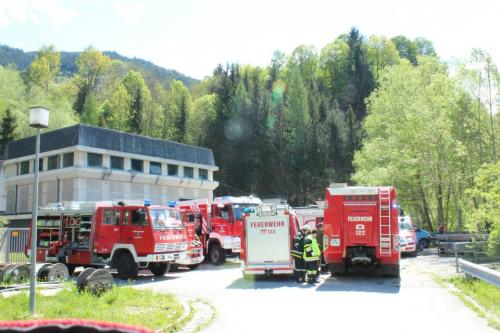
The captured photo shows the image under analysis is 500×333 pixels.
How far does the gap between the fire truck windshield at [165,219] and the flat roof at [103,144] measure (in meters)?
25.4

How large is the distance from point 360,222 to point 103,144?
3175 cm

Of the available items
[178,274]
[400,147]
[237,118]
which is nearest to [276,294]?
[178,274]

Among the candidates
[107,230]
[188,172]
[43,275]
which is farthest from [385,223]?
[188,172]

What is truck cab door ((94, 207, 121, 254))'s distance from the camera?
17156 mm

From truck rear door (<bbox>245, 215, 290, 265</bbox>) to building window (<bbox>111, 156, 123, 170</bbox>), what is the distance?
2922 centimetres

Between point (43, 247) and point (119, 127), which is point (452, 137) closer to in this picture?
point (43, 247)

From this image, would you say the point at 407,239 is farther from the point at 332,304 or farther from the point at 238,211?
the point at 332,304

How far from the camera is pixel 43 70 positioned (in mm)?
72812

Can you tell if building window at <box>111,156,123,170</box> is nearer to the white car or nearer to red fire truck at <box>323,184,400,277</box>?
the white car

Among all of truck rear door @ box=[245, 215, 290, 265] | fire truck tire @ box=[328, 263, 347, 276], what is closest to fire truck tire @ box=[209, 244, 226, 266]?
truck rear door @ box=[245, 215, 290, 265]

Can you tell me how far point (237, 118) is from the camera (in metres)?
66.0

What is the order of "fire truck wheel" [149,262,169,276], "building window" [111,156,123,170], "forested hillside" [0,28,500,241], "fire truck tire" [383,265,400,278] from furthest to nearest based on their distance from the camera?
"building window" [111,156,123,170] → "forested hillside" [0,28,500,241] → "fire truck wheel" [149,262,169,276] → "fire truck tire" [383,265,400,278]

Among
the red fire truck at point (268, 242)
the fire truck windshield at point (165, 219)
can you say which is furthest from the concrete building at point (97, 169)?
the red fire truck at point (268, 242)

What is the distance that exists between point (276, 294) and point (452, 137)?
23.0m
